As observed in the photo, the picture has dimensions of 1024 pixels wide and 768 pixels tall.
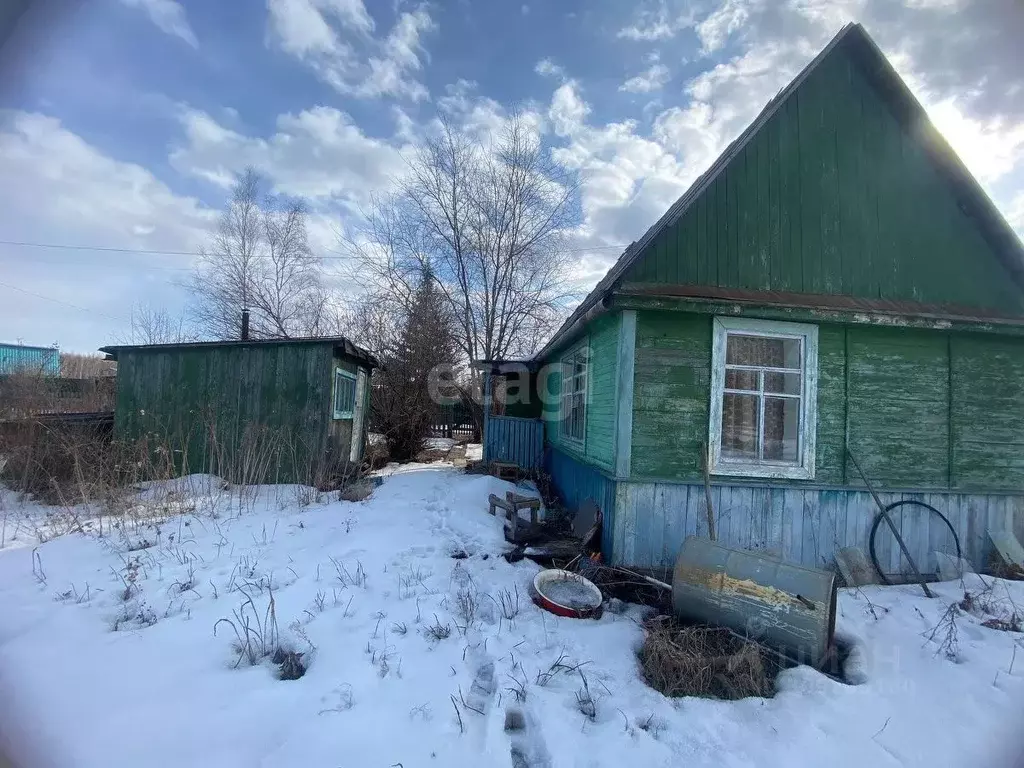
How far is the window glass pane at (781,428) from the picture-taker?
5344 millimetres

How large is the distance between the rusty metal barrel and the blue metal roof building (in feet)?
47.0

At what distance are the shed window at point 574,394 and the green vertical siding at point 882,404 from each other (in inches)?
71.7

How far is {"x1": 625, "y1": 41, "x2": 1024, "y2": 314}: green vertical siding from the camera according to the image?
5195 mm

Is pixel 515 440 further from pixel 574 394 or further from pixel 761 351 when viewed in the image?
pixel 761 351

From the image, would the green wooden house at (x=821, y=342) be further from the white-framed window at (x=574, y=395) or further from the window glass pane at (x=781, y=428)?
the white-framed window at (x=574, y=395)

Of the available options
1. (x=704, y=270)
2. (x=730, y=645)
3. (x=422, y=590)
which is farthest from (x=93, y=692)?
(x=704, y=270)

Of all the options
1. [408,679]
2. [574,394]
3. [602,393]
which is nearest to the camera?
[408,679]

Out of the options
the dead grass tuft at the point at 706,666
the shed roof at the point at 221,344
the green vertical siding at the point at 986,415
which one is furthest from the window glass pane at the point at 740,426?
the shed roof at the point at 221,344

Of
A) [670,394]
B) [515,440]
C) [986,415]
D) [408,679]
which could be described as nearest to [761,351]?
[670,394]

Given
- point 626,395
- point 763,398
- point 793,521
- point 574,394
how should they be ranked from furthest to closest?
point 574,394, point 763,398, point 793,521, point 626,395

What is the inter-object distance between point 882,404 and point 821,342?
1.01 meters

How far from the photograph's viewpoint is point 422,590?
4.20 metres

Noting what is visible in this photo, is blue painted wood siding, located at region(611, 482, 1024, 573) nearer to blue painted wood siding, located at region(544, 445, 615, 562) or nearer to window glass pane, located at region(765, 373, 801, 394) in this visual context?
blue painted wood siding, located at region(544, 445, 615, 562)

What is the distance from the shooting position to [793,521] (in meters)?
5.20
